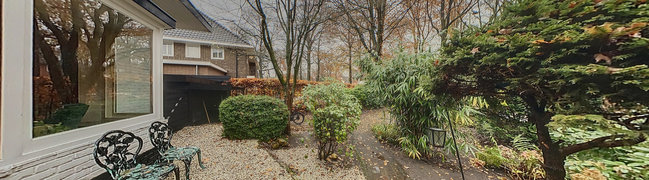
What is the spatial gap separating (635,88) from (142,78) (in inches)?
196

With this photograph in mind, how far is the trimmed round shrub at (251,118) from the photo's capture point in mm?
4047

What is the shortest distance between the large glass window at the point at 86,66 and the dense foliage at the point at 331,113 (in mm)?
2639

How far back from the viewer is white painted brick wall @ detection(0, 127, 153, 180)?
4.55 feet

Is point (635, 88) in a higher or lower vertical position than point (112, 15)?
lower

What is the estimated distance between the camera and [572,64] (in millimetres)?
1102

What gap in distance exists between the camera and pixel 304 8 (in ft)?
15.8

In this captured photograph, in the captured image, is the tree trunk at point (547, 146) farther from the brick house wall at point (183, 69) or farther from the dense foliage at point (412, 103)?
the brick house wall at point (183, 69)

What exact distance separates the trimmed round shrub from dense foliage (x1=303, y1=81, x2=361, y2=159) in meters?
1.27

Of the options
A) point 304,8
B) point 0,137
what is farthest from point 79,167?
point 304,8

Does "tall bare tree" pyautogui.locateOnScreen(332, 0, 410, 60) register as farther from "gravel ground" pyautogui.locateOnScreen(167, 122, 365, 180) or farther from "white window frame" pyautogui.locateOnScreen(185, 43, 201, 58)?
"white window frame" pyautogui.locateOnScreen(185, 43, 201, 58)

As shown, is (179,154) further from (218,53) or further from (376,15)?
(218,53)

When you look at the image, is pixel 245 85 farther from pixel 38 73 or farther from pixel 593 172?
pixel 593 172

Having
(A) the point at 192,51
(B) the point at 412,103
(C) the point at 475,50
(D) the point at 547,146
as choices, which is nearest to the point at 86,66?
(C) the point at 475,50

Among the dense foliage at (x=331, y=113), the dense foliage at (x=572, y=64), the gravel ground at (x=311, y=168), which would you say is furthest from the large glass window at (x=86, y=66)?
the dense foliage at (x=572, y=64)
